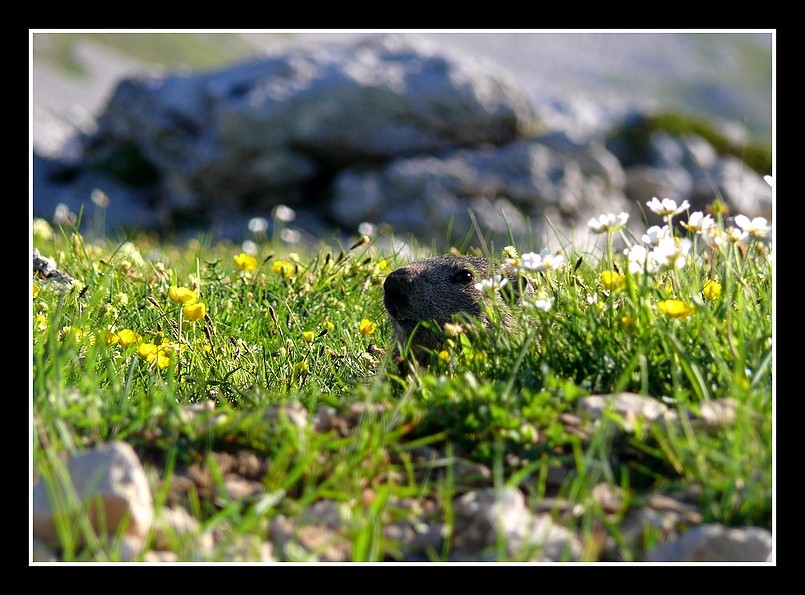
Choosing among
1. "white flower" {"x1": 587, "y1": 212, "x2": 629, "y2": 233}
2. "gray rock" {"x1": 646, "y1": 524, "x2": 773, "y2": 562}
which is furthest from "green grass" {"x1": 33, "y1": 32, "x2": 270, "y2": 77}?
"gray rock" {"x1": 646, "y1": 524, "x2": 773, "y2": 562}

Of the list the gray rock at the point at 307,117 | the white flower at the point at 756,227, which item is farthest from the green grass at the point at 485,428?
the gray rock at the point at 307,117

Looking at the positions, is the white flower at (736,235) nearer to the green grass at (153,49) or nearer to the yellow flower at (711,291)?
the yellow flower at (711,291)

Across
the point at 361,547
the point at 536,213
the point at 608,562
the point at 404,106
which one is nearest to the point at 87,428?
the point at 361,547

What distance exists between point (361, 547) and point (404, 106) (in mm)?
20931

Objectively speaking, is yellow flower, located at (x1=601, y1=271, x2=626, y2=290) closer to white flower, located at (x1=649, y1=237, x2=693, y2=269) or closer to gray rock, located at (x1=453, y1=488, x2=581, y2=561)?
white flower, located at (x1=649, y1=237, x2=693, y2=269)

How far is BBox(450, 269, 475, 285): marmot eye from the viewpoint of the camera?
15.9ft

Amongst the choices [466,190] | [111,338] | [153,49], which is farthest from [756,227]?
[153,49]

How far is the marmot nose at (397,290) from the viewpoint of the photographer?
462 centimetres

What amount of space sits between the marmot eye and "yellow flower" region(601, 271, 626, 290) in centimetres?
132

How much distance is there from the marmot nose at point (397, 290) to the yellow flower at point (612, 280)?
131 cm

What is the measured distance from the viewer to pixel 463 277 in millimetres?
4855

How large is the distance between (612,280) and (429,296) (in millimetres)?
1515

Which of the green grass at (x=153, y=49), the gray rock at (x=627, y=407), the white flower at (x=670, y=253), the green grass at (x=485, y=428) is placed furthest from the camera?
the green grass at (x=153, y=49)

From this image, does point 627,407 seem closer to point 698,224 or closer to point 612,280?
point 612,280
